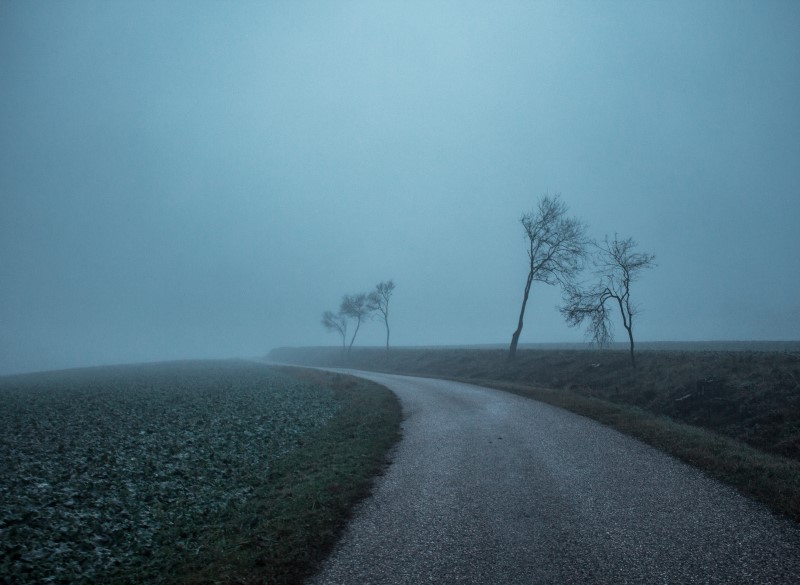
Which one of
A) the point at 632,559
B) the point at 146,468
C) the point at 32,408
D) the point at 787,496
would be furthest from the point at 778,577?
the point at 32,408

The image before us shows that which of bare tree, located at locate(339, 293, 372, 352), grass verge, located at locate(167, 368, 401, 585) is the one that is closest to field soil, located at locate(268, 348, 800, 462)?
grass verge, located at locate(167, 368, 401, 585)

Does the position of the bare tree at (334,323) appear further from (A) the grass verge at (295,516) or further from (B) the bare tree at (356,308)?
(A) the grass verge at (295,516)

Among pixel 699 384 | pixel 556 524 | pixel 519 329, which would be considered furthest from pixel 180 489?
Answer: pixel 519 329

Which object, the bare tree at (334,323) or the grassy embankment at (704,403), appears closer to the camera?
the grassy embankment at (704,403)

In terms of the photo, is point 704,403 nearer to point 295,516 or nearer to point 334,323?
point 295,516

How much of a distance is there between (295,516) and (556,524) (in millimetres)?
5403

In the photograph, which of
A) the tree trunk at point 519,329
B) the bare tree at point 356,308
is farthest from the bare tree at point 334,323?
the tree trunk at point 519,329

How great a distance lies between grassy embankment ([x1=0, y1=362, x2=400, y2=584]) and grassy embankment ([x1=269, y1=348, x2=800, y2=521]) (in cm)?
937

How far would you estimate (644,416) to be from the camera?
1792cm

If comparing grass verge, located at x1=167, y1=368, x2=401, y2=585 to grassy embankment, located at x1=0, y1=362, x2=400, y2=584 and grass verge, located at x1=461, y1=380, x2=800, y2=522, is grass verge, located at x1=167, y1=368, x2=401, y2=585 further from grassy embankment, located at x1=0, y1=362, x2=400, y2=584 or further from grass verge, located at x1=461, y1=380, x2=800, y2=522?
grass verge, located at x1=461, y1=380, x2=800, y2=522

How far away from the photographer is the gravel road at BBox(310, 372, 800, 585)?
6.42m

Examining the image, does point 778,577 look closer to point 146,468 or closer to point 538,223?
point 146,468

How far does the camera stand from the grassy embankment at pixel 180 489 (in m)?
7.23

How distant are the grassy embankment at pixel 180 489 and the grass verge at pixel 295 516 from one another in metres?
0.03
